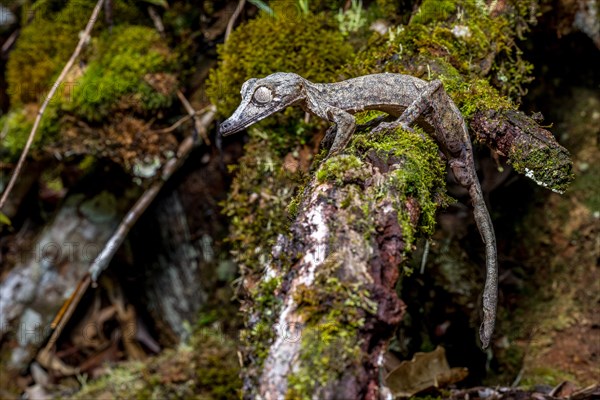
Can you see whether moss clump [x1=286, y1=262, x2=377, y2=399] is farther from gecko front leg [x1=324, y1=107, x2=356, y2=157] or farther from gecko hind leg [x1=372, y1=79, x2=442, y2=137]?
gecko hind leg [x1=372, y1=79, x2=442, y2=137]

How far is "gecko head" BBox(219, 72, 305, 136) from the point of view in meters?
2.74

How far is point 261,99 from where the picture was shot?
2.75 meters

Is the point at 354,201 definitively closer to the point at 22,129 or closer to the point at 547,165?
the point at 547,165

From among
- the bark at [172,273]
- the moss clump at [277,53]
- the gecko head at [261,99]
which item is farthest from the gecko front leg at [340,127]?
the bark at [172,273]

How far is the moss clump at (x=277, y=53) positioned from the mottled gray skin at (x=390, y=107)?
0.62 meters

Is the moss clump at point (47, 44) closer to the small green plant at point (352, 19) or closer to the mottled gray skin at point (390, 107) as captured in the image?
the small green plant at point (352, 19)

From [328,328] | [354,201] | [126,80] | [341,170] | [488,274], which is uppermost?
[126,80]

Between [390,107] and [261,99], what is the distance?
67cm

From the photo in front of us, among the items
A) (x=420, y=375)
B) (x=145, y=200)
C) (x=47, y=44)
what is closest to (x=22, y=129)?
(x=47, y=44)

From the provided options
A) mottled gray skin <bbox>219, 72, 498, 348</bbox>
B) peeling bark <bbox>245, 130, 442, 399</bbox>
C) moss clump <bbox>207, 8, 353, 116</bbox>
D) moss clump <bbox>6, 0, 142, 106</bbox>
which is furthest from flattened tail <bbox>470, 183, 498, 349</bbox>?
moss clump <bbox>6, 0, 142, 106</bbox>

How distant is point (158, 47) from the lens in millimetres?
4363

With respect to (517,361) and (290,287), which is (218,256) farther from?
(290,287)

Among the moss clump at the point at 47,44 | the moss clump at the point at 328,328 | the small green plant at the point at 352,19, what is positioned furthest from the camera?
the moss clump at the point at 47,44

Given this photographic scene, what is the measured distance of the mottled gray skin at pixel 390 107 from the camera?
8.75 ft
